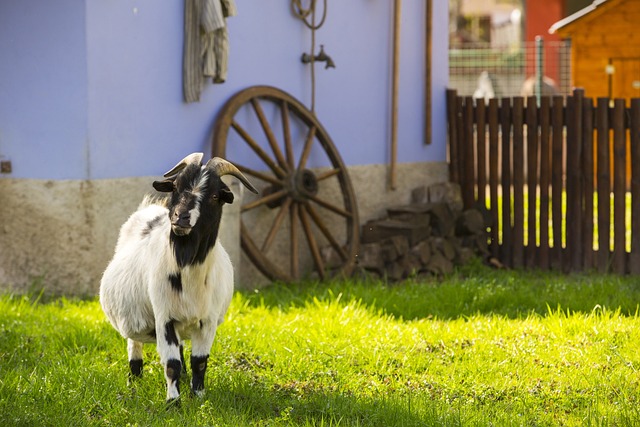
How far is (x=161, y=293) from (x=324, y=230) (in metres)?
4.71

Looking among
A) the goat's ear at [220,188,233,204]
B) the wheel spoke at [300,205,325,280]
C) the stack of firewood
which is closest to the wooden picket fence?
the stack of firewood

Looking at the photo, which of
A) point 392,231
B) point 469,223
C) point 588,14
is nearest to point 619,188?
point 469,223

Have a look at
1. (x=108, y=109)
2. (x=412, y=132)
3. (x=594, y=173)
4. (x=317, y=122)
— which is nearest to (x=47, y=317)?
(x=108, y=109)

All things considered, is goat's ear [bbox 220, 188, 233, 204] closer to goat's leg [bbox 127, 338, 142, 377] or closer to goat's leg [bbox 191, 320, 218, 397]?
goat's leg [bbox 191, 320, 218, 397]

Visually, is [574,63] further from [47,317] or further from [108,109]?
[47,317]

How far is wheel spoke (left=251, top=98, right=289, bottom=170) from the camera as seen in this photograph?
961cm

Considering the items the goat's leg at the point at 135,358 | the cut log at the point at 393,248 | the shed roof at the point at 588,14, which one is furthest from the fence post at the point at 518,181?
the shed roof at the point at 588,14

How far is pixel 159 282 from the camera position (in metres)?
5.60

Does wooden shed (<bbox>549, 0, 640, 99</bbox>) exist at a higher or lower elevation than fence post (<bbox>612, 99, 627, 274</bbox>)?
higher

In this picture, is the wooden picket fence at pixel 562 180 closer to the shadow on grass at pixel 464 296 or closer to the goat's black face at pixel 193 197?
the shadow on grass at pixel 464 296

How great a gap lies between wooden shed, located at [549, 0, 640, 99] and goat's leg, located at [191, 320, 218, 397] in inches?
532

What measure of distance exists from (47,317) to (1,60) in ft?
7.81

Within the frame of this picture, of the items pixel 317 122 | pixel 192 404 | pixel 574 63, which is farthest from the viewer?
pixel 574 63

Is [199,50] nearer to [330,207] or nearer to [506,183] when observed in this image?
[330,207]
